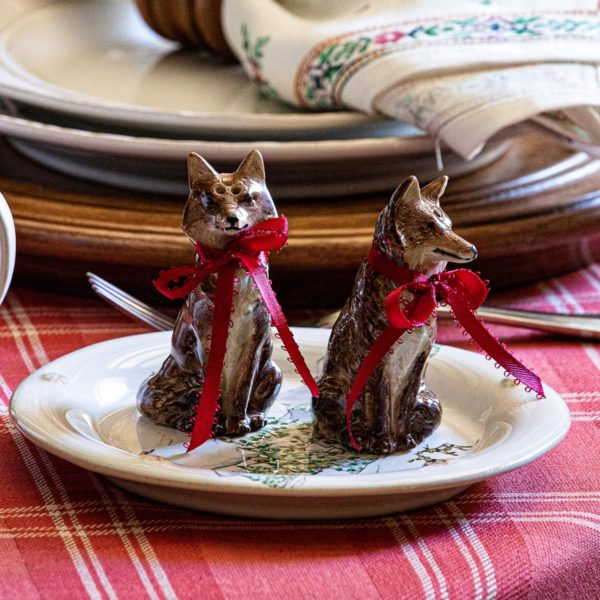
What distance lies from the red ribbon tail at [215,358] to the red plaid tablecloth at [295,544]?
0.04m

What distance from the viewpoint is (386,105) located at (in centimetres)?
86

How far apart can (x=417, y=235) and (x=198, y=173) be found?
108 millimetres

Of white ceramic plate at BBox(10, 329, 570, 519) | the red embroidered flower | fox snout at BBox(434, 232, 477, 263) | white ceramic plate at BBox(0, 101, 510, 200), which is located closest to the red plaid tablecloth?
white ceramic plate at BBox(10, 329, 570, 519)

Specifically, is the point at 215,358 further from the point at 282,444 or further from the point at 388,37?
the point at 388,37

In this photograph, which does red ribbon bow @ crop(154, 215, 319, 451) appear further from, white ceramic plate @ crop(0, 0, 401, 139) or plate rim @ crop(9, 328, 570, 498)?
white ceramic plate @ crop(0, 0, 401, 139)

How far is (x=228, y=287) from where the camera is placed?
1.76 ft

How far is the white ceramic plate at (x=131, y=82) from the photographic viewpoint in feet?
2.72

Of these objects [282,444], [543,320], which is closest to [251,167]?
[282,444]

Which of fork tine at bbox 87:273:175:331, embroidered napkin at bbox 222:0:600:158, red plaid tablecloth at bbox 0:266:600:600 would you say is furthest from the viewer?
embroidered napkin at bbox 222:0:600:158

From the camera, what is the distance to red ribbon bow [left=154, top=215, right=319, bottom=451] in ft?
1.73

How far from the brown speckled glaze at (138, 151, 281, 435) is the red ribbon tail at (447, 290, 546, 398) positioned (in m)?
0.10

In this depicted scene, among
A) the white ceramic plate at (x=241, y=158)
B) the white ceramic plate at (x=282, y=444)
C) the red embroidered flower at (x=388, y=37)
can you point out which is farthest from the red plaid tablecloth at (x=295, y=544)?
the red embroidered flower at (x=388, y=37)

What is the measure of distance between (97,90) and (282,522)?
2.16 feet

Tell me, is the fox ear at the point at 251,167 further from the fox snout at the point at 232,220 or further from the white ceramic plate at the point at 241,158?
the white ceramic plate at the point at 241,158
